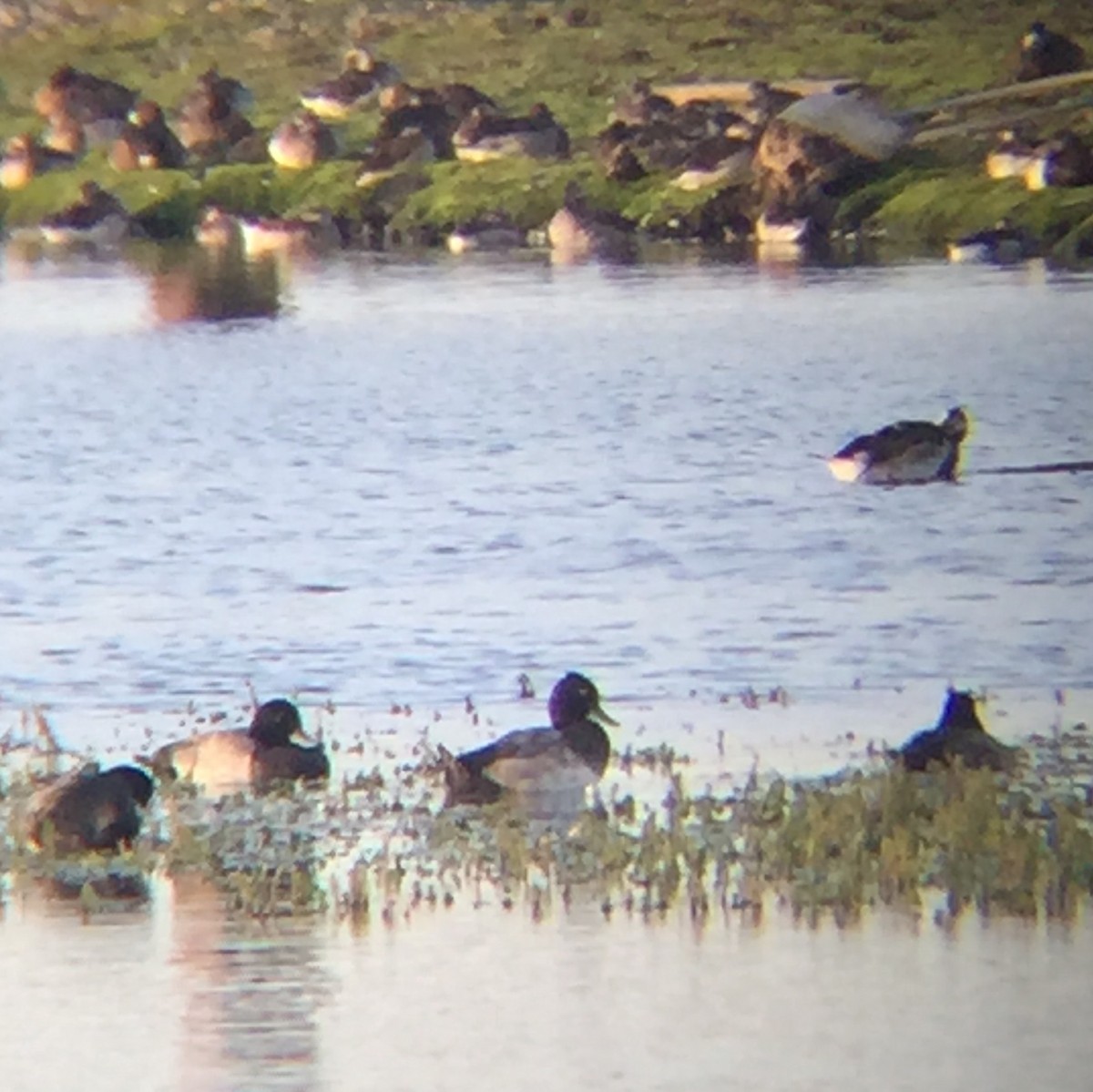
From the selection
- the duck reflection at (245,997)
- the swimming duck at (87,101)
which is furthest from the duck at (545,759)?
the swimming duck at (87,101)

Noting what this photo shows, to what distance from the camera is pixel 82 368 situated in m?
5.50

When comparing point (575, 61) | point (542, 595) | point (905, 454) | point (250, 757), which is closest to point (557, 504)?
point (542, 595)

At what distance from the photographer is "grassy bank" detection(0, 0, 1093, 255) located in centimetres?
544

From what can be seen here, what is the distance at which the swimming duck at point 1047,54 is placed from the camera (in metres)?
5.40

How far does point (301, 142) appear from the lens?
18.4 feet

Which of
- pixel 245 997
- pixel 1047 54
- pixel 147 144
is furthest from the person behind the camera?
pixel 147 144

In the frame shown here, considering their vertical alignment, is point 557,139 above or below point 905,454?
above

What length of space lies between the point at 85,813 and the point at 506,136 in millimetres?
1359

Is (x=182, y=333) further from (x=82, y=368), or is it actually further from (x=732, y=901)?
(x=732, y=901)

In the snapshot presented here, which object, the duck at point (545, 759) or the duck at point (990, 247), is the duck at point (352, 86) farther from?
the duck at point (545, 759)

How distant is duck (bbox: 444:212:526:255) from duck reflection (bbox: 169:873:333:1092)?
4.73 ft

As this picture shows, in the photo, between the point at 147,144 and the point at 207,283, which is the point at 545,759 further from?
the point at 147,144

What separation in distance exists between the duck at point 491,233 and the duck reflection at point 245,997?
144 cm

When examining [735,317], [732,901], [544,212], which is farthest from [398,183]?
[732,901]
